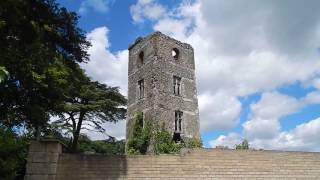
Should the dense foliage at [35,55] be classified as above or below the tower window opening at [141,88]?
below

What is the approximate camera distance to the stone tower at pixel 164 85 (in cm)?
2760

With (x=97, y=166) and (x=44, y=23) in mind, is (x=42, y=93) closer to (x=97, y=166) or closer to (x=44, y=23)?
(x=44, y=23)

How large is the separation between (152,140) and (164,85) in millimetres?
4580

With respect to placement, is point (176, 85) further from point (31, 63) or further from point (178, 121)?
point (31, 63)

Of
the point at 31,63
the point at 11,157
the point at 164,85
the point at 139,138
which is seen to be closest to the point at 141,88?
the point at 164,85

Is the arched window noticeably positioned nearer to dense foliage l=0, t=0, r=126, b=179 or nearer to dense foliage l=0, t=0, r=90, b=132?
dense foliage l=0, t=0, r=126, b=179

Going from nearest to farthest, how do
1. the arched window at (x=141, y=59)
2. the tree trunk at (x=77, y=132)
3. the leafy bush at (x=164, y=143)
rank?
the leafy bush at (x=164, y=143)
the tree trunk at (x=77, y=132)
the arched window at (x=141, y=59)

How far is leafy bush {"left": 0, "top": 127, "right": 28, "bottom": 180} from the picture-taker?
33.5 ft

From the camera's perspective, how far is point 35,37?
1174 cm

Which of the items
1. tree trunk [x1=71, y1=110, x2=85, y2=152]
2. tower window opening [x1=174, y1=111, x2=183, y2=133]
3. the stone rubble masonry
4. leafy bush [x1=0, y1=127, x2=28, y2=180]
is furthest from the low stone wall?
tree trunk [x1=71, y1=110, x2=85, y2=152]

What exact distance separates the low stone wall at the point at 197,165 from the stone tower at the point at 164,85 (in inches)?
523

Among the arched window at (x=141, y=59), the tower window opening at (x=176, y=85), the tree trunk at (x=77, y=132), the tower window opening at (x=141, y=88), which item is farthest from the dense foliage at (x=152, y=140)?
the arched window at (x=141, y=59)

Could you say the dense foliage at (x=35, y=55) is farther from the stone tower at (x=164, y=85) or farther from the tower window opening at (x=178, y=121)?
the tower window opening at (x=178, y=121)

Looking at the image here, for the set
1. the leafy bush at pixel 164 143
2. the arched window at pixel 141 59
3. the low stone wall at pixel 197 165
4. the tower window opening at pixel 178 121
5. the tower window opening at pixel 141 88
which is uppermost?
the arched window at pixel 141 59
